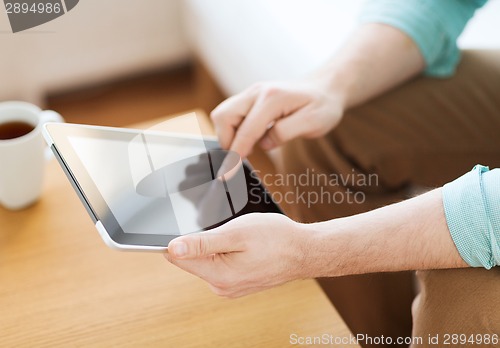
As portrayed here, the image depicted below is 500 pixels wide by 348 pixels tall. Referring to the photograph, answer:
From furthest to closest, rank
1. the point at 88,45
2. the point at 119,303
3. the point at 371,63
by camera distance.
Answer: the point at 88,45 < the point at 371,63 < the point at 119,303

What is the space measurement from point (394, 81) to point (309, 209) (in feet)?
0.75

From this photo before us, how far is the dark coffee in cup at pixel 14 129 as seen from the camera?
798 mm

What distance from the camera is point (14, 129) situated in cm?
80

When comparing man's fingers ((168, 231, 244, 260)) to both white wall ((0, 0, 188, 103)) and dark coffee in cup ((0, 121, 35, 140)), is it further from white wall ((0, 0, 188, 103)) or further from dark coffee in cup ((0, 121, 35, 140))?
white wall ((0, 0, 188, 103))

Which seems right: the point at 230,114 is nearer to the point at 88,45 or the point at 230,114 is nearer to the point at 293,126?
the point at 293,126

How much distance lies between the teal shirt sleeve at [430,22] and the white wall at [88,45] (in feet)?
2.44

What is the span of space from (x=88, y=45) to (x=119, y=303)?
0.98m

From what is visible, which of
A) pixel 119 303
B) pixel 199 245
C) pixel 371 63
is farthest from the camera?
pixel 371 63

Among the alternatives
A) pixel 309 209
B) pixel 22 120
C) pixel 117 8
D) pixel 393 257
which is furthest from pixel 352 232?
pixel 117 8

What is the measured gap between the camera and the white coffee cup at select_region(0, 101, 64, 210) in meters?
0.77

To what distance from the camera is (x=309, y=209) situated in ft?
3.13

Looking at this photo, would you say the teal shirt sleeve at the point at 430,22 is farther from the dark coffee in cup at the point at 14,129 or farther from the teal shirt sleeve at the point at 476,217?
the dark coffee in cup at the point at 14,129

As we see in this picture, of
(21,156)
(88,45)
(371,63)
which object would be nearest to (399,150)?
(371,63)

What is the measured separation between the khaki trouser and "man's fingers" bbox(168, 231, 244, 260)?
339mm
